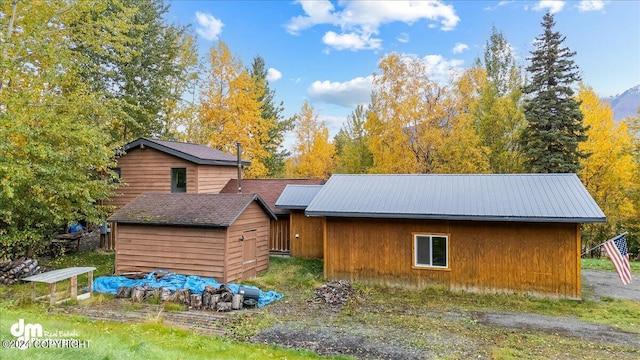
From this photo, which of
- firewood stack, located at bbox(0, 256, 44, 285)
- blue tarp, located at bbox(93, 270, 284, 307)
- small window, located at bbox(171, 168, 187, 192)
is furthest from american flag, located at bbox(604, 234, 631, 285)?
firewood stack, located at bbox(0, 256, 44, 285)

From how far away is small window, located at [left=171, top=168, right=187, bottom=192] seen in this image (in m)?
16.5

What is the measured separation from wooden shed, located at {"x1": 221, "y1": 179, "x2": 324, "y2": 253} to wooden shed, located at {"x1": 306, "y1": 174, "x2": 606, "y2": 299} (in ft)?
13.6

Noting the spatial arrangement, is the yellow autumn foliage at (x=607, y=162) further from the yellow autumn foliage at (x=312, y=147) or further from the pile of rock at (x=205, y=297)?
the pile of rock at (x=205, y=297)

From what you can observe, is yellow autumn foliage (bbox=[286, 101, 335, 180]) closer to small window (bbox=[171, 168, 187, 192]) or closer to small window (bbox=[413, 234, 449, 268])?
small window (bbox=[171, 168, 187, 192])

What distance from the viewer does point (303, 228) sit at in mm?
15594

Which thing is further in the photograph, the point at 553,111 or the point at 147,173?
the point at 553,111

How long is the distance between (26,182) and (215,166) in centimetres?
713

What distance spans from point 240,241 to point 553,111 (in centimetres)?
1695

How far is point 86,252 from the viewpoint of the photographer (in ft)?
52.3

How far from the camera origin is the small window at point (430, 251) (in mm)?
11094

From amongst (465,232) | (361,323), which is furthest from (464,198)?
(361,323)

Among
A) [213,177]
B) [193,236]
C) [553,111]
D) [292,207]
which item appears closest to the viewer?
[193,236]

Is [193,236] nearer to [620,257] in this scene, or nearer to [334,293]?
[334,293]

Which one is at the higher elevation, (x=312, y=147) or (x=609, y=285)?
(x=312, y=147)
